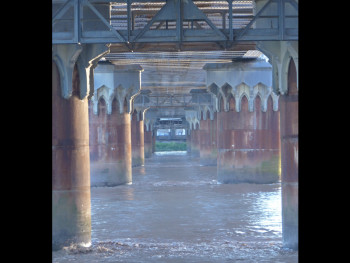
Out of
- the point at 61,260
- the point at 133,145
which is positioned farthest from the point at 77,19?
the point at 133,145

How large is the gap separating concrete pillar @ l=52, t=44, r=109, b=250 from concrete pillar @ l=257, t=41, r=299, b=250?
16.5 feet

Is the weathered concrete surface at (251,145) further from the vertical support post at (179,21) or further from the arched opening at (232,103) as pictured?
the vertical support post at (179,21)

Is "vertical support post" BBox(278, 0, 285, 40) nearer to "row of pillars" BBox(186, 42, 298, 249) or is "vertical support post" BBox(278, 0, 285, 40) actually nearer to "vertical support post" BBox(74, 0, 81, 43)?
"vertical support post" BBox(74, 0, 81, 43)

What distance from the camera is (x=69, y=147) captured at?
49.1ft

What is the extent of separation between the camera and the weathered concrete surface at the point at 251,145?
34.0 metres

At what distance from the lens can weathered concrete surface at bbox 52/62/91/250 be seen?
1466cm

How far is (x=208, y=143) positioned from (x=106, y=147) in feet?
80.3

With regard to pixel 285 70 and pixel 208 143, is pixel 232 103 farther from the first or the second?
pixel 208 143

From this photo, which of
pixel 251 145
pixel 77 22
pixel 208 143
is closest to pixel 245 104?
pixel 251 145

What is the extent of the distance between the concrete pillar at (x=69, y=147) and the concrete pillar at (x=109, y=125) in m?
18.1

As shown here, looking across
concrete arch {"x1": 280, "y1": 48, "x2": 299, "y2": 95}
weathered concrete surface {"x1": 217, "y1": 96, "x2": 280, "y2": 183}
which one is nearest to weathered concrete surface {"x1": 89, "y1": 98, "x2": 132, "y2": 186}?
weathered concrete surface {"x1": 217, "y1": 96, "x2": 280, "y2": 183}
